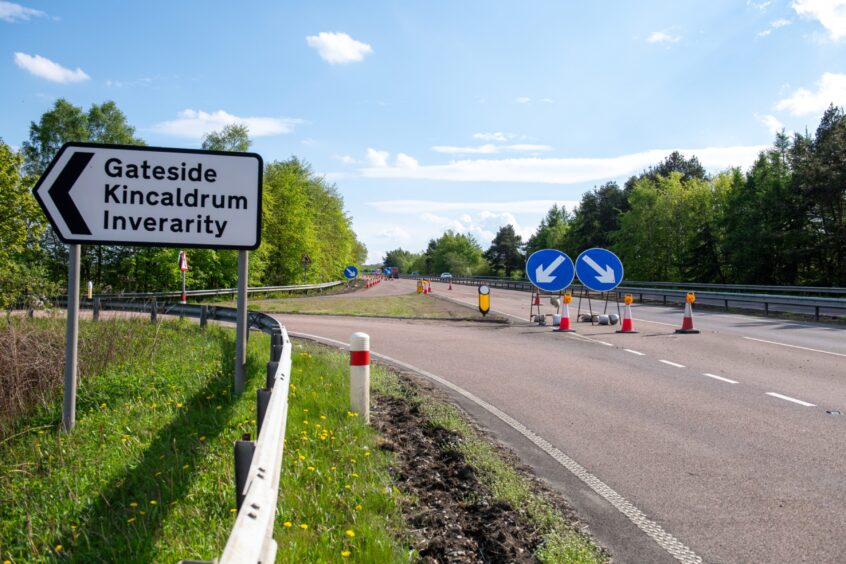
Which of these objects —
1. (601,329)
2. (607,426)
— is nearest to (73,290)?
(607,426)

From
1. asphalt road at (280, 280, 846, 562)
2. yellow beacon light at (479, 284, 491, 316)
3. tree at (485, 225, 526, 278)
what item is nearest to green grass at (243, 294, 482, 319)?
yellow beacon light at (479, 284, 491, 316)

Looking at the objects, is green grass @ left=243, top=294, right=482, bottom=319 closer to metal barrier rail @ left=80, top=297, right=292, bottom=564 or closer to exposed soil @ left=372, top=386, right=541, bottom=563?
exposed soil @ left=372, top=386, right=541, bottom=563

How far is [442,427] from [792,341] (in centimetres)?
1149

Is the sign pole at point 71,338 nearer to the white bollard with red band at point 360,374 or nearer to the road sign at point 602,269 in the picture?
the white bollard with red band at point 360,374

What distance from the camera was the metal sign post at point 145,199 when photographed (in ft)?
20.0

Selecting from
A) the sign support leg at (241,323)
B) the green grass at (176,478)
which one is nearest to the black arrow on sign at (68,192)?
the sign support leg at (241,323)

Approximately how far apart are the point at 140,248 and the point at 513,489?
127ft

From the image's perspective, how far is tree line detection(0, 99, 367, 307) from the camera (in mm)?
24297

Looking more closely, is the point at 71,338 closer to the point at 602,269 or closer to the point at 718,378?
the point at 718,378

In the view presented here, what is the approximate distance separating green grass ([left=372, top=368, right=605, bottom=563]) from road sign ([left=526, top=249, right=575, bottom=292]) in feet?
32.7

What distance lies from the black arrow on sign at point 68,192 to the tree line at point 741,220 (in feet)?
142

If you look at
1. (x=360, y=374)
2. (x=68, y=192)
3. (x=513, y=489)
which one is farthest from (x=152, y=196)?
(x=513, y=489)

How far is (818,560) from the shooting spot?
11.1 feet

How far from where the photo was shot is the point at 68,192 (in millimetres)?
6102
